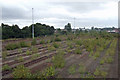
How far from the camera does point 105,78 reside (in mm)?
4559

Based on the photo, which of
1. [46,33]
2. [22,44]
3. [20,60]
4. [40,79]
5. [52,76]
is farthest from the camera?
[46,33]

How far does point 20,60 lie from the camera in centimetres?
701

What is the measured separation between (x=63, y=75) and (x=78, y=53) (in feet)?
16.2

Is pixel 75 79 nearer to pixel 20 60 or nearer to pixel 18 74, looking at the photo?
pixel 18 74

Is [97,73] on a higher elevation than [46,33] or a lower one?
lower

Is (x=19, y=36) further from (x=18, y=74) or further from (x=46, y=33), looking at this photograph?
(x=18, y=74)

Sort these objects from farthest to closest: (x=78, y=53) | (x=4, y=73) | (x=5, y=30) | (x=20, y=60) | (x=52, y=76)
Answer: (x=5, y=30) < (x=78, y=53) < (x=20, y=60) < (x=4, y=73) < (x=52, y=76)

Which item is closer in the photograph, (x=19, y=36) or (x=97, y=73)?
(x=97, y=73)

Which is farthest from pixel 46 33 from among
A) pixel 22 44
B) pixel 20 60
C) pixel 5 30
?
pixel 20 60

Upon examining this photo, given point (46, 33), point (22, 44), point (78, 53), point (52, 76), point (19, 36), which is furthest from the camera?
point (46, 33)

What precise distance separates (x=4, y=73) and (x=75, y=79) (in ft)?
8.69

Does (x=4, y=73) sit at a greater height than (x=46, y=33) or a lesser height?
lesser

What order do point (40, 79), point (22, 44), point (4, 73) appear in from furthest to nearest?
point (22, 44)
point (4, 73)
point (40, 79)

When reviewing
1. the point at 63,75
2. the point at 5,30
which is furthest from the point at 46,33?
the point at 63,75
